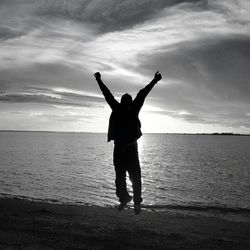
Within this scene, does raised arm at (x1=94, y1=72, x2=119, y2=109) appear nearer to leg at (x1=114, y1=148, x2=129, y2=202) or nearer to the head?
the head

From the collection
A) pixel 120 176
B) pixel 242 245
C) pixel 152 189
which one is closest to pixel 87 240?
pixel 120 176

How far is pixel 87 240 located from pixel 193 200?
65.4ft

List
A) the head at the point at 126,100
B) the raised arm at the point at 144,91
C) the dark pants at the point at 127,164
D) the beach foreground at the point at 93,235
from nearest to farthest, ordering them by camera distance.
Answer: the beach foreground at the point at 93,235 < the raised arm at the point at 144,91 < the head at the point at 126,100 < the dark pants at the point at 127,164

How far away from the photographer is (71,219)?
32.8 feet

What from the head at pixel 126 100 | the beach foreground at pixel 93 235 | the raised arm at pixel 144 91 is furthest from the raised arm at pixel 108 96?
the beach foreground at pixel 93 235

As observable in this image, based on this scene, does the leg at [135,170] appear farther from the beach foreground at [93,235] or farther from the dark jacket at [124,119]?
the beach foreground at [93,235]

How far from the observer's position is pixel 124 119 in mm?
7875

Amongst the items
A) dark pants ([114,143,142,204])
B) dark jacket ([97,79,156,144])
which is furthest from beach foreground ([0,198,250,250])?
dark jacket ([97,79,156,144])

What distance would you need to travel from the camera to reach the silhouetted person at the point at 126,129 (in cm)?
784

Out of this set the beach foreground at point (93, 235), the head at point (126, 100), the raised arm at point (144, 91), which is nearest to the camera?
the beach foreground at point (93, 235)

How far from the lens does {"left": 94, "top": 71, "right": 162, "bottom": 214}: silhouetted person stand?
7844 mm

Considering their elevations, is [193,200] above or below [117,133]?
below

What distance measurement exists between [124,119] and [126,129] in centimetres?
25

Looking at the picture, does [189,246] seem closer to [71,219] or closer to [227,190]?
[71,219]
